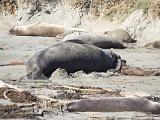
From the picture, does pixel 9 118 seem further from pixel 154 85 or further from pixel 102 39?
pixel 102 39

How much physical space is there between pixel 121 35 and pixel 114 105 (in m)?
11.6

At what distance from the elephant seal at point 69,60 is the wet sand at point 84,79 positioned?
10.0 inches

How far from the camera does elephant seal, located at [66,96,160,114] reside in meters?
8.24

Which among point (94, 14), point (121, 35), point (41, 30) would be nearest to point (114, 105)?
point (121, 35)

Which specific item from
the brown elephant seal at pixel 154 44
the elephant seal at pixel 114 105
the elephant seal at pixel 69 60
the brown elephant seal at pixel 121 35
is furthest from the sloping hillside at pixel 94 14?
the elephant seal at pixel 114 105

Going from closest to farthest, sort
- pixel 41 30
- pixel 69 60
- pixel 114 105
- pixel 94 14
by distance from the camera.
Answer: pixel 114 105 < pixel 69 60 < pixel 41 30 < pixel 94 14

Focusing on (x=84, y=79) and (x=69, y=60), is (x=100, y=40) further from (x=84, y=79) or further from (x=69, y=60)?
(x=84, y=79)

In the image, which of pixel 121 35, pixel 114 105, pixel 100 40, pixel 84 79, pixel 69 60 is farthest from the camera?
pixel 121 35

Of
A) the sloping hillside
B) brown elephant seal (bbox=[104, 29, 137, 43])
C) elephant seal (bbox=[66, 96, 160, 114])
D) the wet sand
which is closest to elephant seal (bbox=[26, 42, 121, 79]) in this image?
the wet sand

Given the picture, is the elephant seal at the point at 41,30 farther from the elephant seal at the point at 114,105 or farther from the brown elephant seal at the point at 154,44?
the elephant seal at the point at 114,105

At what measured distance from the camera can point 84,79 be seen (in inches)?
477

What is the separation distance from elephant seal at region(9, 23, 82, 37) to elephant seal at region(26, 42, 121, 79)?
752 centimetres

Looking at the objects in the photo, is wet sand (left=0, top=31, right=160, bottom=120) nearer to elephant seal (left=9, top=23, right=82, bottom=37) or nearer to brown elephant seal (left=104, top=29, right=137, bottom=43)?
brown elephant seal (left=104, top=29, right=137, bottom=43)

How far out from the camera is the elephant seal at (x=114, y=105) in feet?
27.0
